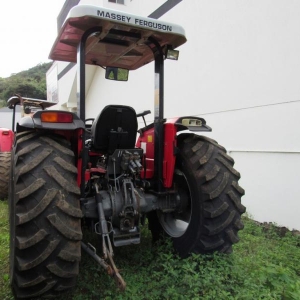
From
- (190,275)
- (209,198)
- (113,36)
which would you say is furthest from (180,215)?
(113,36)

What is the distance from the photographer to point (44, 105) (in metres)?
6.20

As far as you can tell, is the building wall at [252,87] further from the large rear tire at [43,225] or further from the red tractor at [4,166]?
the red tractor at [4,166]

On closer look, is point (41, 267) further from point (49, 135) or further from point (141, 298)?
point (49, 135)

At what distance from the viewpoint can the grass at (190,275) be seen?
92.6 inches

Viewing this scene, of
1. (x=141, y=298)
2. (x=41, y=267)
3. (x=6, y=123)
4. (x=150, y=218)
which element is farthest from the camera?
(x=6, y=123)

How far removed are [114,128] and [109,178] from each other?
49 centimetres

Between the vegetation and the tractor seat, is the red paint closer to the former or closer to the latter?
the tractor seat

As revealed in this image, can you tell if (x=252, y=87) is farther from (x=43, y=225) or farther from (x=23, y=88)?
(x=23, y=88)

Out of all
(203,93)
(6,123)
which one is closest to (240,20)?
(203,93)

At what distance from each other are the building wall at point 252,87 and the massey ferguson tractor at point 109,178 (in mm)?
1876

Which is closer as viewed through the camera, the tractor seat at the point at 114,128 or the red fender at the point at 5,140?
the tractor seat at the point at 114,128

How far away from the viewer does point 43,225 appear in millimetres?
2084

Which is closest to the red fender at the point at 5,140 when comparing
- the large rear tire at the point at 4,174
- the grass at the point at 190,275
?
the large rear tire at the point at 4,174

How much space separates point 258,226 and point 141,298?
8.96ft
